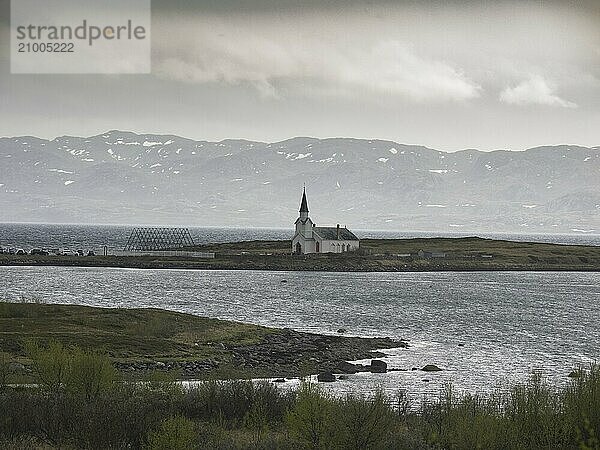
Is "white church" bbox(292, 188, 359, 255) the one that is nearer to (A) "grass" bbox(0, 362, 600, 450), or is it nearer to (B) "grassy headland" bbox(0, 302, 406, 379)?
(B) "grassy headland" bbox(0, 302, 406, 379)

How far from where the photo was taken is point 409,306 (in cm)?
8500

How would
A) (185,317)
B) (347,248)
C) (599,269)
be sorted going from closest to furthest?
1. (185,317)
2. (347,248)
3. (599,269)

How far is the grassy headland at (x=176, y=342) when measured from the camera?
4307 centimetres

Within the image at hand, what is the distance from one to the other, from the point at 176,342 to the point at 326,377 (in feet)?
37.4

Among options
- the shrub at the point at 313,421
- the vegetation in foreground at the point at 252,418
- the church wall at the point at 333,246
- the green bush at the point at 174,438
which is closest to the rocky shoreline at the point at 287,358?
the vegetation in foreground at the point at 252,418

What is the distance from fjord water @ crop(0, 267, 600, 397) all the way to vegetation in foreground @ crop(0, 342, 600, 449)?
37.3ft

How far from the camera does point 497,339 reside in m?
62.3

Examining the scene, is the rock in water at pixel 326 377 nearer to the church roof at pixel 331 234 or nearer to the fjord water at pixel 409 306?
the fjord water at pixel 409 306

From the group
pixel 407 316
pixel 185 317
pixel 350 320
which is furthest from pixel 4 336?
pixel 407 316

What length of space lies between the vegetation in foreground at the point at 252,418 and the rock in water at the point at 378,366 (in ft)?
45.4

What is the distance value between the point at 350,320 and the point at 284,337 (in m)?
16.4

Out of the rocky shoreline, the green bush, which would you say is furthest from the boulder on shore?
the green bush

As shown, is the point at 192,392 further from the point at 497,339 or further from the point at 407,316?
the point at 407,316

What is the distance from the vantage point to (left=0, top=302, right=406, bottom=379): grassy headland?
4307 centimetres
